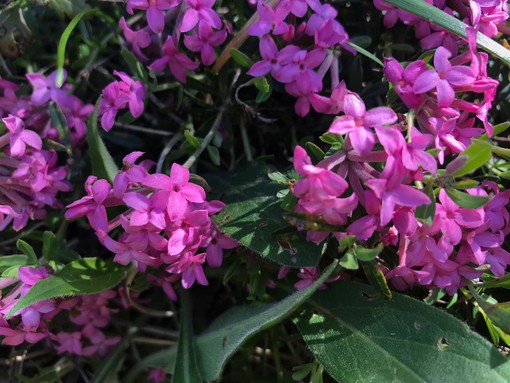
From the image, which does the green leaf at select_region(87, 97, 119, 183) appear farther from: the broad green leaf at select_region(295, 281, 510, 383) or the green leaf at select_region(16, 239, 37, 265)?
the broad green leaf at select_region(295, 281, 510, 383)

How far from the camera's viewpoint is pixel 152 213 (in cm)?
82

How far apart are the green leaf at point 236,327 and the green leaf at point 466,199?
167mm

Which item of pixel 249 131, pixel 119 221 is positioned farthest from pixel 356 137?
pixel 249 131

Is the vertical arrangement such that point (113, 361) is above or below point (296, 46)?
below

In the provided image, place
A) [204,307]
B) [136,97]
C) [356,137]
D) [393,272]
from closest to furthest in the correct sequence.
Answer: [356,137] < [393,272] < [136,97] < [204,307]

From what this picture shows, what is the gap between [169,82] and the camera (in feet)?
3.72

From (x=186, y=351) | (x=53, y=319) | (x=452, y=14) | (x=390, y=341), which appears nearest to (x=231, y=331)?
(x=186, y=351)

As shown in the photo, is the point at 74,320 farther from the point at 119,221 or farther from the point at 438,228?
the point at 438,228

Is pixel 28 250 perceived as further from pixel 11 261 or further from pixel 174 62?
pixel 174 62

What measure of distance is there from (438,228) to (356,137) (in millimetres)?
157

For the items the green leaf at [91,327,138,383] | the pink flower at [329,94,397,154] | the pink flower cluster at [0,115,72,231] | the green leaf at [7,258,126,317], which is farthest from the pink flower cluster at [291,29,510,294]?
the green leaf at [91,327,138,383]

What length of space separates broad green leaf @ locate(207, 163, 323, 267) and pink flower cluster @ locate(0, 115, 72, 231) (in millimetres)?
257

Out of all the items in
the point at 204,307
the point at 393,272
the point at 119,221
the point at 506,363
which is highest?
the point at 119,221

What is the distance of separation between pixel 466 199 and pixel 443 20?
0.28 meters
